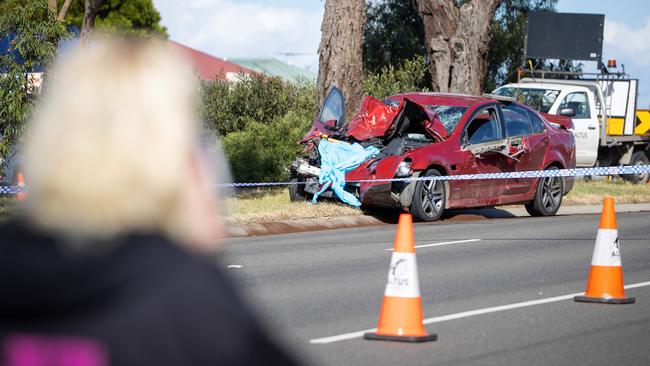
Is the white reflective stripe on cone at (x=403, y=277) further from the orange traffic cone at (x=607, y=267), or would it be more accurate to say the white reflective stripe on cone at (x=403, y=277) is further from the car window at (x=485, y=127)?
the car window at (x=485, y=127)

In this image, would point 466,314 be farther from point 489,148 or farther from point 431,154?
point 489,148

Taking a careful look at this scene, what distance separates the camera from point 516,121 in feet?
57.3

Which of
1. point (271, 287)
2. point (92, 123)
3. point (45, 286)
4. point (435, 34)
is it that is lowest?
point (271, 287)

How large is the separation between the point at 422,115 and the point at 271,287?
6976 millimetres

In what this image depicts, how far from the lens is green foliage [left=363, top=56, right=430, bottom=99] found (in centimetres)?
2577

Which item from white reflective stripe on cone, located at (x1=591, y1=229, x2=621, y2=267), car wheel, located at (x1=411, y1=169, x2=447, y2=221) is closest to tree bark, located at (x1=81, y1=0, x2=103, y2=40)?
car wheel, located at (x1=411, y1=169, x2=447, y2=221)

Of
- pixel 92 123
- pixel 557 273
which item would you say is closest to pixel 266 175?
pixel 557 273

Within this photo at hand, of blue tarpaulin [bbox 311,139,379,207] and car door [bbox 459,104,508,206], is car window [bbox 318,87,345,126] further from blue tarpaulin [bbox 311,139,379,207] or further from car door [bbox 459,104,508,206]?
car door [bbox 459,104,508,206]

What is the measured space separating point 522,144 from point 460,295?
25.1 feet

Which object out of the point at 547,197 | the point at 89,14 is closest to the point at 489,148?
the point at 547,197

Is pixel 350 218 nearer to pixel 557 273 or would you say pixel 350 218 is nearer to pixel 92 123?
pixel 557 273

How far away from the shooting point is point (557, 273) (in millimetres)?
11539

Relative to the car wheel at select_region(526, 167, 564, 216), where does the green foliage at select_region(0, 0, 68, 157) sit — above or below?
above

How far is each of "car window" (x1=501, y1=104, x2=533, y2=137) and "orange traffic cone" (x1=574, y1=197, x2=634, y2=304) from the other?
7.87 metres
